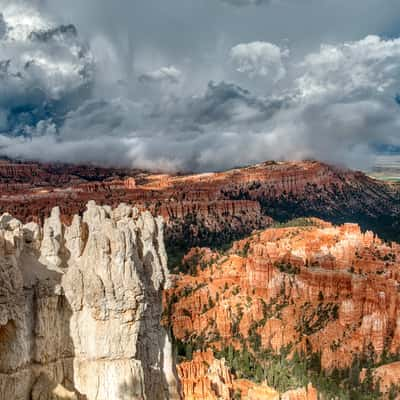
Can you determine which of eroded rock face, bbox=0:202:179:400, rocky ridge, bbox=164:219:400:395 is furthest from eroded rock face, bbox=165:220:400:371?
eroded rock face, bbox=0:202:179:400

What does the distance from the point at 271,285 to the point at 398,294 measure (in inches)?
405

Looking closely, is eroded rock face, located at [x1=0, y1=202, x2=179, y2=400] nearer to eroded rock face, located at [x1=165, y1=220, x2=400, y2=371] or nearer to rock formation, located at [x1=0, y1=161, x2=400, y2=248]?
eroded rock face, located at [x1=165, y1=220, x2=400, y2=371]

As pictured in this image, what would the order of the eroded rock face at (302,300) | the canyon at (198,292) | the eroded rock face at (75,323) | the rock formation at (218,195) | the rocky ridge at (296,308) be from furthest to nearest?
the rock formation at (218,195) → the eroded rock face at (302,300) → the rocky ridge at (296,308) → the canyon at (198,292) → the eroded rock face at (75,323)

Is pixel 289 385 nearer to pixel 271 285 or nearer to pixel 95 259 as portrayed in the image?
pixel 271 285

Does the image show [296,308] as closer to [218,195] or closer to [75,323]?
[75,323]

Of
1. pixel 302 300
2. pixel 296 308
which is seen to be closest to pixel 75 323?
pixel 296 308

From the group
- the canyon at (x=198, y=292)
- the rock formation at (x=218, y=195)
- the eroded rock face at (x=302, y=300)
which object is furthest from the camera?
the rock formation at (x=218, y=195)

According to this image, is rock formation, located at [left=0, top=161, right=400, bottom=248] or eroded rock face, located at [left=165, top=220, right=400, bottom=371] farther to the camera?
rock formation, located at [left=0, top=161, right=400, bottom=248]

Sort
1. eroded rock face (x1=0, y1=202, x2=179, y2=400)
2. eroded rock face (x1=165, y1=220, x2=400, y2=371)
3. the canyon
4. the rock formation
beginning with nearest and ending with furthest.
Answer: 1. eroded rock face (x1=0, y1=202, x2=179, y2=400)
2. the canyon
3. eroded rock face (x1=165, y1=220, x2=400, y2=371)
4. the rock formation

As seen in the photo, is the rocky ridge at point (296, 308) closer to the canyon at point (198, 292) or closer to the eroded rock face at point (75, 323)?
the canyon at point (198, 292)

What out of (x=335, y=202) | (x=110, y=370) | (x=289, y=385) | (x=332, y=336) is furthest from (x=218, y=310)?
(x=335, y=202)

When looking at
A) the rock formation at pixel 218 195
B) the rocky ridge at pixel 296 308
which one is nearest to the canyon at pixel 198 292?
the rocky ridge at pixel 296 308

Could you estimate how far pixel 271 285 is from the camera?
43.4 metres

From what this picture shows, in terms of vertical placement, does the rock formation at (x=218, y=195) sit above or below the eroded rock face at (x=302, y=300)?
above
